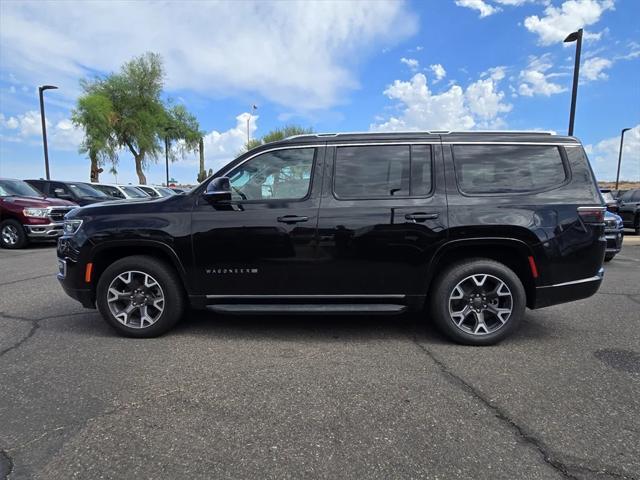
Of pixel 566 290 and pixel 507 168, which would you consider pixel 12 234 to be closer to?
pixel 507 168

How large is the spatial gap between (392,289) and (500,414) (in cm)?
146

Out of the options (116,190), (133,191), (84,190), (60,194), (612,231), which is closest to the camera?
(612,231)

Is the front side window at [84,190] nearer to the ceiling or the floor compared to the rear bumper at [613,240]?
nearer to the ceiling

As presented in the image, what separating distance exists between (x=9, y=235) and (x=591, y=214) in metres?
12.5

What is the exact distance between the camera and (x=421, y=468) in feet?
7.48

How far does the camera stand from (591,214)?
385 centimetres

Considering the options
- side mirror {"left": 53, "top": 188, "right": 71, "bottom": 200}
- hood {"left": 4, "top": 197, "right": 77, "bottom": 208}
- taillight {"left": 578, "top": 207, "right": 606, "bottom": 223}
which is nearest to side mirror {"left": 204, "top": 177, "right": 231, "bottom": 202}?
taillight {"left": 578, "top": 207, "right": 606, "bottom": 223}

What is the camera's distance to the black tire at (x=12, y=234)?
1082 centimetres

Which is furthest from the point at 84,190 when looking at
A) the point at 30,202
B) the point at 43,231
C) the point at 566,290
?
the point at 566,290

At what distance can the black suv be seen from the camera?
3881 millimetres

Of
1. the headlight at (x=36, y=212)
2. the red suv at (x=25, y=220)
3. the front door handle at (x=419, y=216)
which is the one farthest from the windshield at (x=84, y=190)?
the front door handle at (x=419, y=216)

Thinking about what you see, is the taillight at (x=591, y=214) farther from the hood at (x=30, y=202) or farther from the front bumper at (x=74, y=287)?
the hood at (x=30, y=202)

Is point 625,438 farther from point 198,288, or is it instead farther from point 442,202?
point 198,288

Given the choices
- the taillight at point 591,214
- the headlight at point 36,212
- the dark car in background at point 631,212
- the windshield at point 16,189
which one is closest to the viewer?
the taillight at point 591,214
